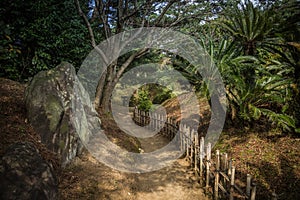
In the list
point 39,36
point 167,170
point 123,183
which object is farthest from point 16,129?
point 39,36

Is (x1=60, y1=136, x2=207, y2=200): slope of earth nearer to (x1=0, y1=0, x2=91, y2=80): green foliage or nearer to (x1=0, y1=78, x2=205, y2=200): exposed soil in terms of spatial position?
(x1=0, y1=78, x2=205, y2=200): exposed soil

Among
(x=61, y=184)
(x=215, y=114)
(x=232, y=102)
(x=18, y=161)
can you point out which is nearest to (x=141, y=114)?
(x=215, y=114)

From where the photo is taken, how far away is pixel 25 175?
3.44 meters

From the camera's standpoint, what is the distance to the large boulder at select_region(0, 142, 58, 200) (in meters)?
3.21

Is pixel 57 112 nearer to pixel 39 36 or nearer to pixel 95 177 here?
pixel 95 177

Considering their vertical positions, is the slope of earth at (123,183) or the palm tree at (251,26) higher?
the palm tree at (251,26)

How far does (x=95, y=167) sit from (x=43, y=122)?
192 cm

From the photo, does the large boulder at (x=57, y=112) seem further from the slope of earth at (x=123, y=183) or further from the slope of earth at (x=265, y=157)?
the slope of earth at (x=265, y=157)

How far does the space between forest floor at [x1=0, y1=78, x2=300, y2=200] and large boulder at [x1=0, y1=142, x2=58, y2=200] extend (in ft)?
1.69

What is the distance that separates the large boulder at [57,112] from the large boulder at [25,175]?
3.64 ft

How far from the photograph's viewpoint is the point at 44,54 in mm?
10062

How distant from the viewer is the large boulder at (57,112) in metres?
5.19

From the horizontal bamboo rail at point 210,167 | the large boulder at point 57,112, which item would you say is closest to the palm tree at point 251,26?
the horizontal bamboo rail at point 210,167

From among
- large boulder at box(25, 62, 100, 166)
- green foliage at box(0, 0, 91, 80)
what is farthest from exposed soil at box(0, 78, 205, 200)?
green foliage at box(0, 0, 91, 80)
